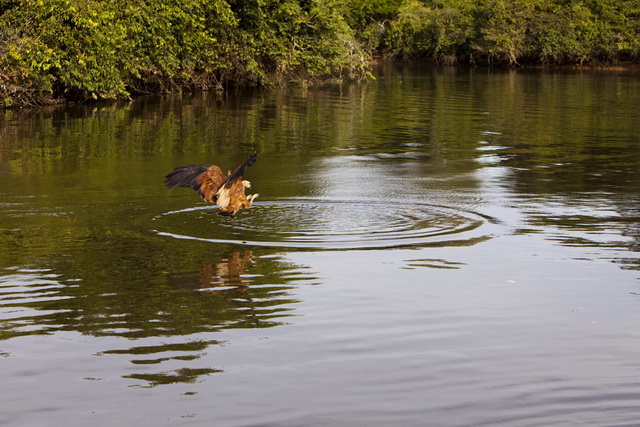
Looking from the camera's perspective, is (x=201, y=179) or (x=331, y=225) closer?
(x=201, y=179)

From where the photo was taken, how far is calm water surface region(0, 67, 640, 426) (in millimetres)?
5387

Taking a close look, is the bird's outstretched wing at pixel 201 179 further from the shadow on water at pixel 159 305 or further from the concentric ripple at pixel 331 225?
the shadow on water at pixel 159 305

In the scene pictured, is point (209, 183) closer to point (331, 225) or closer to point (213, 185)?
point (213, 185)

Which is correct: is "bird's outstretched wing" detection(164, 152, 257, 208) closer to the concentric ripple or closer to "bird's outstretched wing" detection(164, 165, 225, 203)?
"bird's outstretched wing" detection(164, 165, 225, 203)

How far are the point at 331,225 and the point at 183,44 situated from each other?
24.8 meters

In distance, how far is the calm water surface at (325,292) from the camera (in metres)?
5.39

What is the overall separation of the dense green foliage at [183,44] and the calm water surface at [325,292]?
9.99m

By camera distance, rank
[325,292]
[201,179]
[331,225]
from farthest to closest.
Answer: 1. [331,225]
2. [201,179]
3. [325,292]

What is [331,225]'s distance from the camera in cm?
1088

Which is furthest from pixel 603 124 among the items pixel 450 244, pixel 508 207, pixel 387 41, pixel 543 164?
pixel 387 41

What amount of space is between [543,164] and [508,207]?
200 inches

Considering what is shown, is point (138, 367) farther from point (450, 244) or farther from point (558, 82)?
point (558, 82)

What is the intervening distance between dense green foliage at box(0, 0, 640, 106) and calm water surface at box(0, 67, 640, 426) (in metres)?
9.99

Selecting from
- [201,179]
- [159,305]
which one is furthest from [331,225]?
[159,305]
